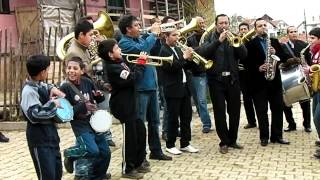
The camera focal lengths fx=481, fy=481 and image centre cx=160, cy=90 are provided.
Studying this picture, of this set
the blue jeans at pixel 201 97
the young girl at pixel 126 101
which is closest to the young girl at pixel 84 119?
the young girl at pixel 126 101

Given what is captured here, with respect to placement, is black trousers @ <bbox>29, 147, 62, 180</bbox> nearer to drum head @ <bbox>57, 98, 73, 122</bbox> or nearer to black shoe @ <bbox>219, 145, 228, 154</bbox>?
drum head @ <bbox>57, 98, 73, 122</bbox>

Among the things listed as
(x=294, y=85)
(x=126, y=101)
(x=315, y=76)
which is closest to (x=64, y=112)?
(x=126, y=101)

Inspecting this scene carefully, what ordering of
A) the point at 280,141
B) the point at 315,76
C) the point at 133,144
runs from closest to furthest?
the point at 133,144
the point at 315,76
the point at 280,141

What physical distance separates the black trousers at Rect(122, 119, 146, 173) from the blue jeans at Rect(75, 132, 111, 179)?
286 mm

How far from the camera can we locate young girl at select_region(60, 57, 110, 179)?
498cm

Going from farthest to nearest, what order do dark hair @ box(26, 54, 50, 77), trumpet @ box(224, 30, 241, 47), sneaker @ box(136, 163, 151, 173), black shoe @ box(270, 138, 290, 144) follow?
1. black shoe @ box(270, 138, 290, 144)
2. trumpet @ box(224, 30, 241, 47)
3. sneaker @ box(136, 163, 151, 173)
4. dark hair @ box(26, 54, 50, 77)

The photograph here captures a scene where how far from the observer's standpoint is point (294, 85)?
22.0 feet

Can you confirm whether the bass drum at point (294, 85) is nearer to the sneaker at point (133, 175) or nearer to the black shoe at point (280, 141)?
the black shoe at point (280, 141)

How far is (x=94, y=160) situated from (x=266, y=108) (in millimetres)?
2969

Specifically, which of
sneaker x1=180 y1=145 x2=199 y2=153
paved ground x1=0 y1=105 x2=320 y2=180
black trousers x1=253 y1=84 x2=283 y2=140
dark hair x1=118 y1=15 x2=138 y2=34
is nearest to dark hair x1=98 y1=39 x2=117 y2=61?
dark hair x1=118 y1=15 x2=138 y2=34

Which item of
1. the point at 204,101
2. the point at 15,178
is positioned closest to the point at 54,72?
the point at 204,101

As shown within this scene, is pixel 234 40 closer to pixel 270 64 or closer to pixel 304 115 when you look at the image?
pixel 270 64

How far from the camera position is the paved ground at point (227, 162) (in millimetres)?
5598

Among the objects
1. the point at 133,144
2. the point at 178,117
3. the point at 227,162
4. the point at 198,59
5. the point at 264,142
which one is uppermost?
the point at 198,59
